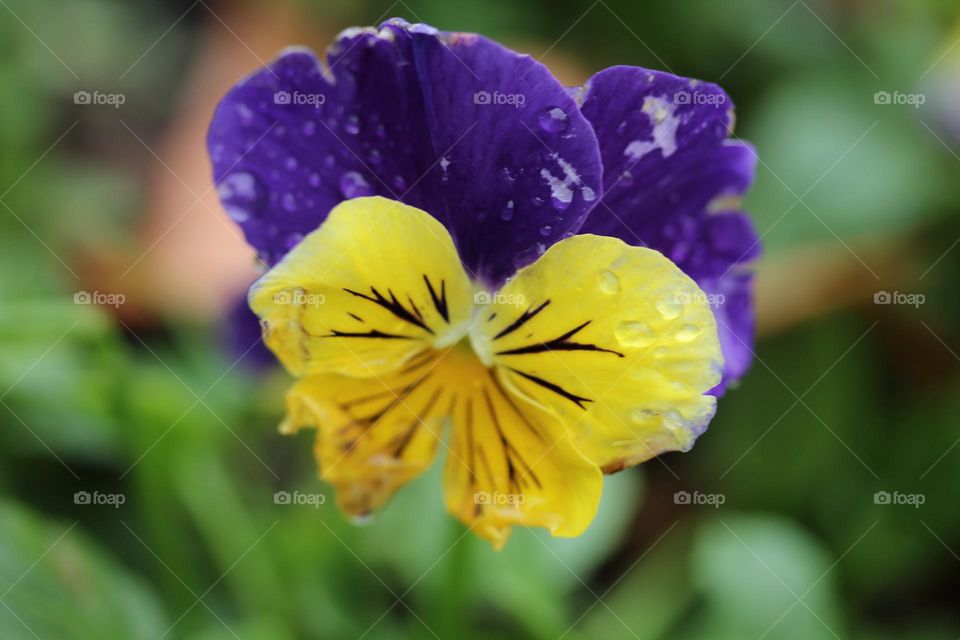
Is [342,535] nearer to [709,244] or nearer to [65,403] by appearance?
[65,403]

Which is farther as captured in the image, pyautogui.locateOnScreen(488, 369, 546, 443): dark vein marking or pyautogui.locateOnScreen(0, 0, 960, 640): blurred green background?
pyautogui.locateOnScreen(0, 0, 960, 640): blurred green background

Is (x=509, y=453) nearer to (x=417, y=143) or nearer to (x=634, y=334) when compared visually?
(x=634, y=334)

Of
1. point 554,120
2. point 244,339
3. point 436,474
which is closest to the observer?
point 554,120

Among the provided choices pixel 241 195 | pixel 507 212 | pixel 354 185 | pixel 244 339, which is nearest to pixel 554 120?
pixel 507 212

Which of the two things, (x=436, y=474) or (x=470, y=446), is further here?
(x=436, y=474)

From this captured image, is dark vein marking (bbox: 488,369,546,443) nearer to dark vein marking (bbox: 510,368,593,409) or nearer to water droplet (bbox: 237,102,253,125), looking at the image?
dark vein marking (bbox: 510,368,593,409)

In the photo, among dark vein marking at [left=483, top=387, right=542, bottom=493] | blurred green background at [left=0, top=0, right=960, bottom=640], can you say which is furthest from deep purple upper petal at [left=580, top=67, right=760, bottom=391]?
blurred green background at [left=0, top=0, right=960, bottom=640]
